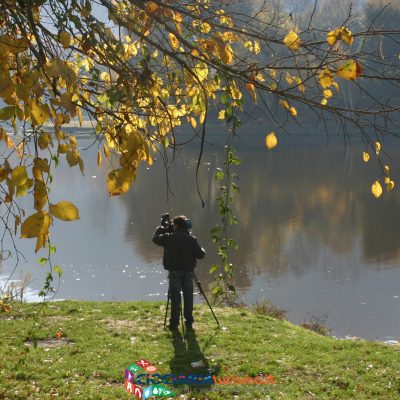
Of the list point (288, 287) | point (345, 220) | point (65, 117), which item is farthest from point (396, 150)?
point (65, 117)

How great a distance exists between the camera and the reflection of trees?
59.5 ft

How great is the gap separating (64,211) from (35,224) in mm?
116

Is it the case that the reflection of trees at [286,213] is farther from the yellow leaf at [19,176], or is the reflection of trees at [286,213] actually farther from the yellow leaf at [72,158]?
the yellow leaf at [19,176]

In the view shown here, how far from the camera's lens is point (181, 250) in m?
7.29

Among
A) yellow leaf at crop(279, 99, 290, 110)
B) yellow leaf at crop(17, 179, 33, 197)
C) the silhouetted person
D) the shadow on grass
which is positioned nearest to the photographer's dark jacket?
the silhouetted person

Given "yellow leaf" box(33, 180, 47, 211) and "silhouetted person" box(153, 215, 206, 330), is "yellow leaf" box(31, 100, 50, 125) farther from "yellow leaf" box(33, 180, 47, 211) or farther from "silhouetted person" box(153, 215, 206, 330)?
"silhouetted person" box(153, 215, 206, 330)

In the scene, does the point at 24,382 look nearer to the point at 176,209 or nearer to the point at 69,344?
the point at 69,344

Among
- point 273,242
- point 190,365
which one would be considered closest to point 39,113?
point 190,365

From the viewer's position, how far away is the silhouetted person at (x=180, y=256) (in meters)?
7.30

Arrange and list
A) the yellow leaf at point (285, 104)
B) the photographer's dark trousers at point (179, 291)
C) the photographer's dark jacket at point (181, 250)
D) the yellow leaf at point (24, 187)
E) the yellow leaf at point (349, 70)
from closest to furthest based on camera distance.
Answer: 1. the yellow leaf at point (24, 187)
2. the yellow leaf at point (349, 70)
3. the yellow leaf at point (285, 104)
4. the photographer's dark jacket at point (181, 250)
5. the photographer's dark trousers at point (179, 291)

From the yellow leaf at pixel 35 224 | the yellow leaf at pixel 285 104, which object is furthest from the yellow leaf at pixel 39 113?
the yellow leaf at pixel 285 104

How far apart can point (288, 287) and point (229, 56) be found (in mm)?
12554

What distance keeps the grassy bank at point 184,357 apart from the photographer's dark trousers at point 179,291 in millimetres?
235

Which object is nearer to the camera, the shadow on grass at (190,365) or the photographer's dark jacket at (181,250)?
the shadow on grass at (190,365)
